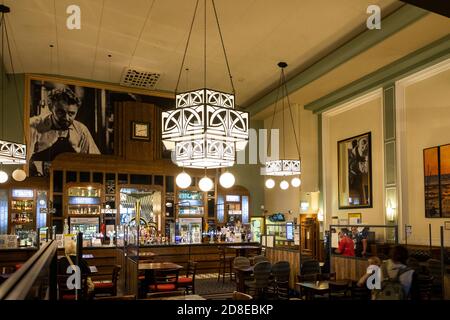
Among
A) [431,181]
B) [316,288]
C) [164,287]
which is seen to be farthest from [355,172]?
[164,287]

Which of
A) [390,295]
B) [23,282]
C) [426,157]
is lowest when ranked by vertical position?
[390,295]

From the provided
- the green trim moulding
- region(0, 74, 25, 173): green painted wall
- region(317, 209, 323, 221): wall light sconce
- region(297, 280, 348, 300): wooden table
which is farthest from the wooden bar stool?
region(0, 74, 25, 173): green painted wall

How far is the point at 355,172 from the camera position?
12.4 meters

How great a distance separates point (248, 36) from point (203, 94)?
19.1 feet

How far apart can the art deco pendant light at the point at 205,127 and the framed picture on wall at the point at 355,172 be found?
799cm

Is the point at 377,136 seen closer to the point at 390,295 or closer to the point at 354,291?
the point at 354,291

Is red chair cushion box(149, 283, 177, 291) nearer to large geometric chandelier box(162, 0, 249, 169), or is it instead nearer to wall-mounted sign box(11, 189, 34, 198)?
large geometric chandelier box(162, 0, 249, 169)

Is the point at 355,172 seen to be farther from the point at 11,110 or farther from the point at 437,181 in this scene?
the point at 11,110

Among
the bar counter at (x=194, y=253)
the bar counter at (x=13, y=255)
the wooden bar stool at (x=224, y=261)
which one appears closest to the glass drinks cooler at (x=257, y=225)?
the bar counter at (x=194, y=253)

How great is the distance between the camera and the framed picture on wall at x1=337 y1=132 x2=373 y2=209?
1184 centimetres

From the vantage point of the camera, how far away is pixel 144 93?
1381cm

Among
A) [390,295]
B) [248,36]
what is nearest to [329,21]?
[248,36]

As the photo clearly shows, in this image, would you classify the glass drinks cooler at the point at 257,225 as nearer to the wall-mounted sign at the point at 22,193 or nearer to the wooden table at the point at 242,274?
the wooden table at the point at 242,274

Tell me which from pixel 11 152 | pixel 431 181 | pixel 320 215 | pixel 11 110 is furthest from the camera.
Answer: pixel 320 215
